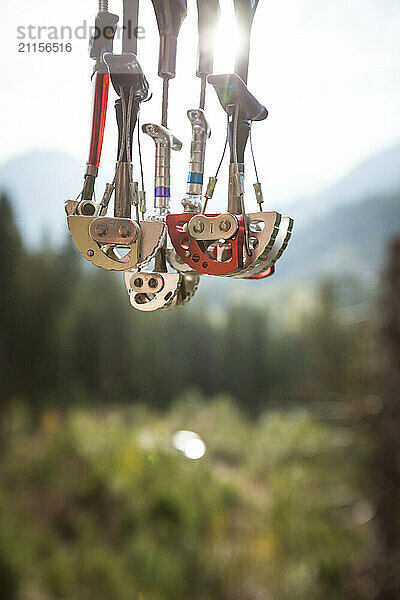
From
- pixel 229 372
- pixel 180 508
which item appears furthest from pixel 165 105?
pixel 180 508

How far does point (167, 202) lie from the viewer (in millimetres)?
598

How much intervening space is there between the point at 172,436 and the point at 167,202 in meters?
0.98

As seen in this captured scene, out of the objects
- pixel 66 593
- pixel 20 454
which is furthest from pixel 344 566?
pixel 20 454

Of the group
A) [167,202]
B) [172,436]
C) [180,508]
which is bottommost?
[180,508]

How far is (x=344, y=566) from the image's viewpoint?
4.57 ft

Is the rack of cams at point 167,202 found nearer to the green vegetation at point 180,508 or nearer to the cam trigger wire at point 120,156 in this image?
the cam trigger wire at point 120,156

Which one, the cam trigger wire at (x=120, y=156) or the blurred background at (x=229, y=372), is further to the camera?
the blurred background at (x=229, y=372)

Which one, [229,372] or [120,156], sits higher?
[120,156]

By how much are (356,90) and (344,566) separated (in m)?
0.97

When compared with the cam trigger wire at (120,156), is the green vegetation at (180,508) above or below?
below

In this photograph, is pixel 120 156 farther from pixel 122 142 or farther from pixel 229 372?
pixel 229 372

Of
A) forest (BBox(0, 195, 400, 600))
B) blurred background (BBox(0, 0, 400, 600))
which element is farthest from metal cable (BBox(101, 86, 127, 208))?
forest (BBox(0, 195, 400, 600))

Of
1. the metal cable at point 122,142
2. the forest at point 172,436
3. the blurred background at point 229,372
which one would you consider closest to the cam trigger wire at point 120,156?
the metal cable at point 122,142

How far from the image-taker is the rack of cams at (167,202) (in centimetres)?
55
